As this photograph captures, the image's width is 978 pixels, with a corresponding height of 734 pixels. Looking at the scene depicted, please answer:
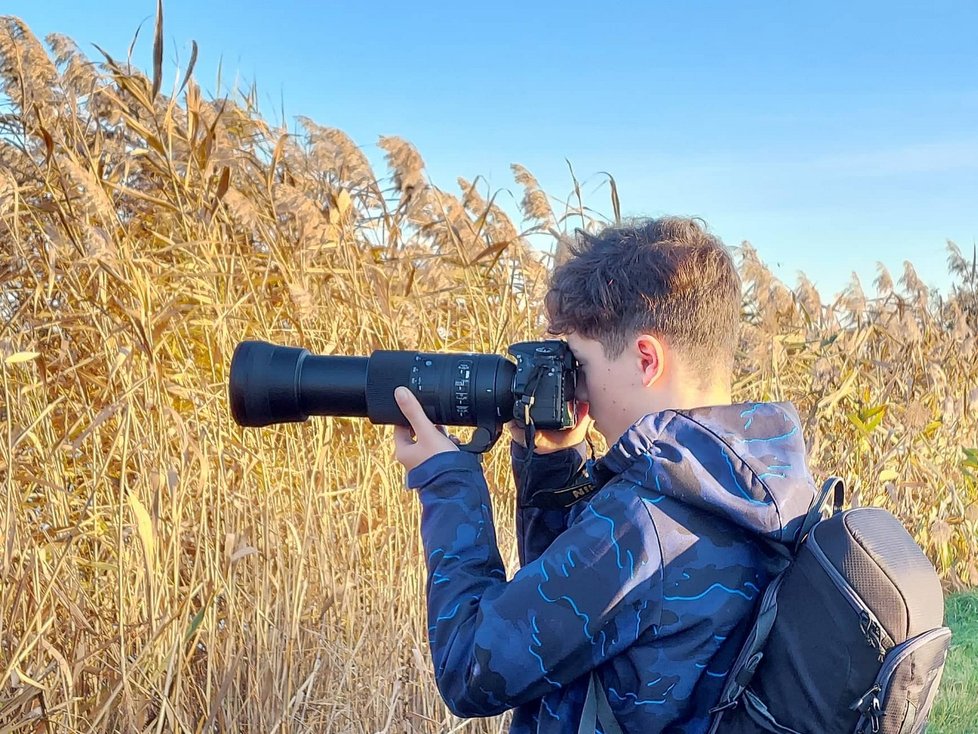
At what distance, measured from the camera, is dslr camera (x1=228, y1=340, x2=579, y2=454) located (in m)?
1.21

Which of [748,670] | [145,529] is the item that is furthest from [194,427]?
[748,670]

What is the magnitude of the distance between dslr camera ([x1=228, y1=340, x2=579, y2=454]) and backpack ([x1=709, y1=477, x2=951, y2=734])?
1.26 ft

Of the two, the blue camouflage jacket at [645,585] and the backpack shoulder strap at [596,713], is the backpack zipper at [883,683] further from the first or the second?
the backpack shoulder strap at [596,713]

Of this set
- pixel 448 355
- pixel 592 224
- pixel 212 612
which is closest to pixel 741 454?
pixel 448 355

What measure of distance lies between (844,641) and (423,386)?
0.65m

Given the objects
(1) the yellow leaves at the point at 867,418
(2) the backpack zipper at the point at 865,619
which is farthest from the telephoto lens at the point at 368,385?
(1) the yellow leaves at the point at 867,418

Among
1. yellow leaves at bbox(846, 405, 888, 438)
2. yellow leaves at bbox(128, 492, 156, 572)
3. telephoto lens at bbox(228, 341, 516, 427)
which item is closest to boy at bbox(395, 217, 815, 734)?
telephoto lens at bbox(228, 341, 516, 427)

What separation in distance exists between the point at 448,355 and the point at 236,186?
3.98ft

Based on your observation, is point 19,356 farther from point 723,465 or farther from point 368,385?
point 723,465

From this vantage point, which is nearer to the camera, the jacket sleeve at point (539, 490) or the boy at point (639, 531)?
the boy at point (639, 531)

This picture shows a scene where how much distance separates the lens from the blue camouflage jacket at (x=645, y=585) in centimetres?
97

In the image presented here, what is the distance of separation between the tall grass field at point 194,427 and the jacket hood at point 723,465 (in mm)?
1071

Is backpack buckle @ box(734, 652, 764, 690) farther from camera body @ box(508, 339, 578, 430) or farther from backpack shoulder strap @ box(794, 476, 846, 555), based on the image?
camera body @ box(508, 339, 578, 430)

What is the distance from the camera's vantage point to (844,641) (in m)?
0.93
